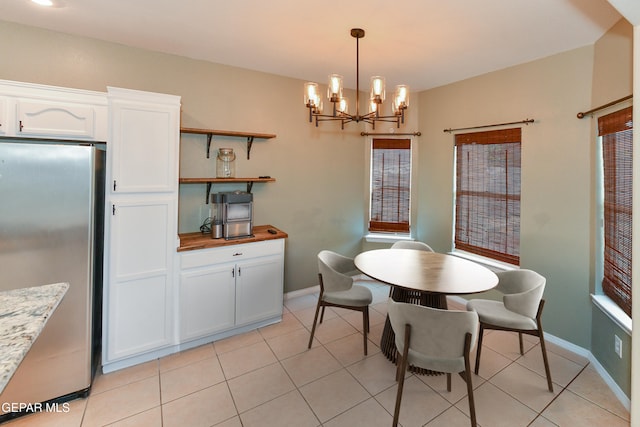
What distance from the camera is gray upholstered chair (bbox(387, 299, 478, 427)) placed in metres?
1.66

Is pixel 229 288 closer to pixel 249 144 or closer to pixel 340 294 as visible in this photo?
pixel 340 294

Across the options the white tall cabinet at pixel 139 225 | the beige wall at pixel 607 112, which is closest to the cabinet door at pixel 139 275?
the white tall cabinet at pixel 139 225

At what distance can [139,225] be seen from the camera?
232 cm

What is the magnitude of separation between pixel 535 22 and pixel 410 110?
184 cm

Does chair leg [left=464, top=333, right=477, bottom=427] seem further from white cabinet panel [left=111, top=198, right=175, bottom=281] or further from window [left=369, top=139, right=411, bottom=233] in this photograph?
window [left=369, top=139, right=411, bottom=233]

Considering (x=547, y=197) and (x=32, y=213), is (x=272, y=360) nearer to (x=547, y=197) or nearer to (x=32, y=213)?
(x=32, y=213)

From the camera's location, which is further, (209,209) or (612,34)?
(209,209)

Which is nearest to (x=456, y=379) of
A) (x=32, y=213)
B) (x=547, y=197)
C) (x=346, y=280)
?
(x=346, y=280)

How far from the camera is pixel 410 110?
158 inches

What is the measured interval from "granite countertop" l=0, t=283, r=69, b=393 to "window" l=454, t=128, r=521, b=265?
3686 millimetres

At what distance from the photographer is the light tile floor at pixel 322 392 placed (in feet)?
6.14

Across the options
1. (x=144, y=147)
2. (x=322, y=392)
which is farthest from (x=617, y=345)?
(x=144, y=147)

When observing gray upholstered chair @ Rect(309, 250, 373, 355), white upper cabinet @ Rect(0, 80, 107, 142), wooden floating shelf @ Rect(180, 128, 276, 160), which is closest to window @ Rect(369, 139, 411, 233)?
wooden floating shelf @ Rect(180, 128, 276, 160)

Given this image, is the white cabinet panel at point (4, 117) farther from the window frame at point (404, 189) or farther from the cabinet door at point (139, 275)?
the window frame at point (404, 189)
